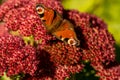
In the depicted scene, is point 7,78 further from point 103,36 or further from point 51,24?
point 103,36

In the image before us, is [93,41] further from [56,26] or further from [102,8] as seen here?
[102,8]

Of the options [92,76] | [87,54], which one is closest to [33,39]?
[87,54]

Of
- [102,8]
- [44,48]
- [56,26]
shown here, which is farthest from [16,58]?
[102,8]

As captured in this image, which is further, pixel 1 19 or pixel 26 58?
pixel 1 19

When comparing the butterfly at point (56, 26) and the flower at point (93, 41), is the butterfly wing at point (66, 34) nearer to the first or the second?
the butterfly at point (56, 26)

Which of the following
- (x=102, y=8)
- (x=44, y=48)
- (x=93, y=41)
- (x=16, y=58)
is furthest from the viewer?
(x=102, y=8)

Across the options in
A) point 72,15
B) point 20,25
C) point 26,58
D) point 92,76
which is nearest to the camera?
point 26,58

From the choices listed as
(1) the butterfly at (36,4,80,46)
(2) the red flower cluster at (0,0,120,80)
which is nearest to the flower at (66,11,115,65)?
(2) the red flower cluster at (0,0,120,80)
